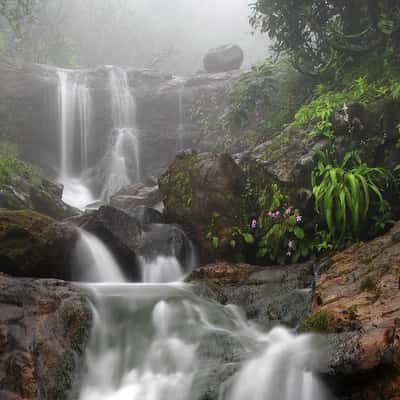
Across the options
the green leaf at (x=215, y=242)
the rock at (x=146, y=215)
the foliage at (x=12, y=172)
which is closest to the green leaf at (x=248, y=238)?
the green leaf at (x=215, y=242)

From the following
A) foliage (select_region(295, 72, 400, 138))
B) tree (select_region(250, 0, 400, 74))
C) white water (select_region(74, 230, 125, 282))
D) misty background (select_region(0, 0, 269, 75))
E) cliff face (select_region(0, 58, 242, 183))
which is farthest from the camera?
misty background (select_region(0, 0, 269, 75))

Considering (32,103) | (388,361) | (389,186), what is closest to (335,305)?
(388,361)

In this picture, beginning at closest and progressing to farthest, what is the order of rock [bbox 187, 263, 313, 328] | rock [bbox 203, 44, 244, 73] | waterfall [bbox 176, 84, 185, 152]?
rock [bbox 187, 263, 313, 328]
waterfall [bbox 176, 84, 185, 152]
rock [bbox 203, 44, 244, 73]

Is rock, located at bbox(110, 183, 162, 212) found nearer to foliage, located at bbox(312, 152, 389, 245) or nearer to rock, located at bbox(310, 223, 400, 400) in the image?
foliage, located at bbox(312, 152, 389, 245)

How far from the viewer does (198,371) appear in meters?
3.88

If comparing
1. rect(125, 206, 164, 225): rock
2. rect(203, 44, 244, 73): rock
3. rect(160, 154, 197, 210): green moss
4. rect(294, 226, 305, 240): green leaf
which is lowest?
rect(294, 226, 305, 240): green leaf

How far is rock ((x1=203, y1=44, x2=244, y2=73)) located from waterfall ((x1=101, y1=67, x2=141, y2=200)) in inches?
221

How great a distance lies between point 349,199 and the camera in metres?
5.59

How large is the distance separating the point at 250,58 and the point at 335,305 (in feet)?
130

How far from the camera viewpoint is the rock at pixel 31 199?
8.03 meters

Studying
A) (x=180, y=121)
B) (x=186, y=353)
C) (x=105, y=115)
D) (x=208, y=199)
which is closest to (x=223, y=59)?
(x=180, y=121)

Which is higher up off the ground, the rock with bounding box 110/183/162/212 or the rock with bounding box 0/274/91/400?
the rock with bounding box 110/183/162/212

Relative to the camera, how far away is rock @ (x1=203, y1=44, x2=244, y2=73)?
22.9 meters

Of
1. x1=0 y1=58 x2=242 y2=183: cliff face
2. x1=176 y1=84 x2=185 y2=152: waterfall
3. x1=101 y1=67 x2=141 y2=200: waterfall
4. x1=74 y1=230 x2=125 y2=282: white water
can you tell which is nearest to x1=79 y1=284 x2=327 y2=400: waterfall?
x1=74 y1=230 x2=125 y2=282: white water
